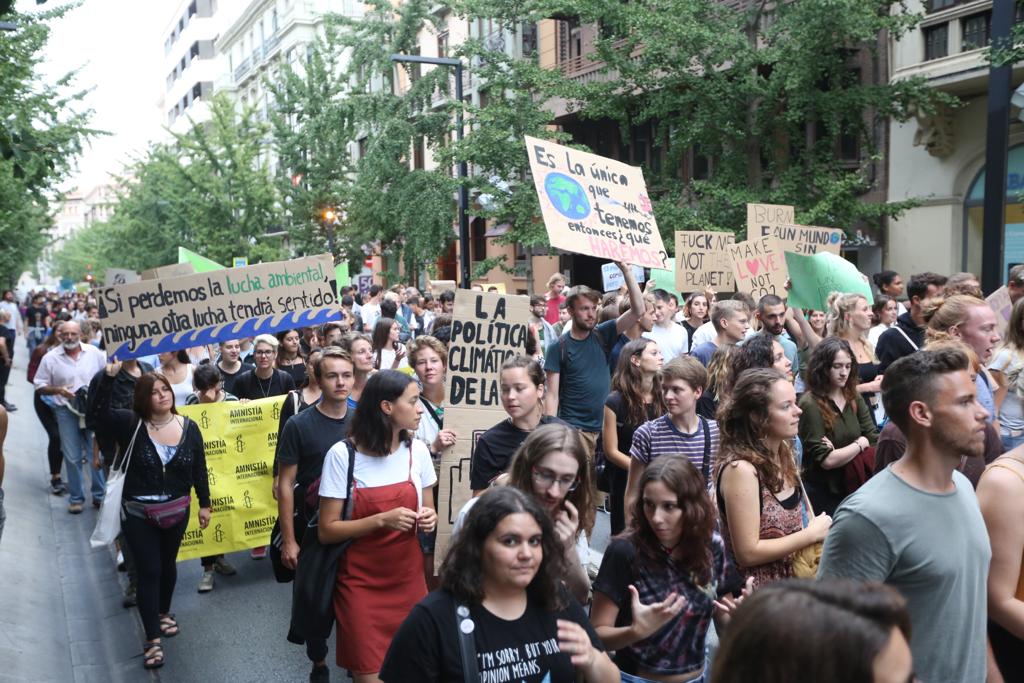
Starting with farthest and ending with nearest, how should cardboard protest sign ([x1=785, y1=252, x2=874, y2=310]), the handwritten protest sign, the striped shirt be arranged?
the handwritten protest sign, cardboard protest sign ([x1=785, y1=252, x2=874, y2=310]), the striped shirt

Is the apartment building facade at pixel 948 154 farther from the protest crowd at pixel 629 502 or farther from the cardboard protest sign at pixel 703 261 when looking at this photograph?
the protest crowd at pixel 629 502

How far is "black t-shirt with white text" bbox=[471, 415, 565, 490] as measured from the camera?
479 centimetres

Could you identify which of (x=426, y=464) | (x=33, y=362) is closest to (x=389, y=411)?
(x=426, y=464)

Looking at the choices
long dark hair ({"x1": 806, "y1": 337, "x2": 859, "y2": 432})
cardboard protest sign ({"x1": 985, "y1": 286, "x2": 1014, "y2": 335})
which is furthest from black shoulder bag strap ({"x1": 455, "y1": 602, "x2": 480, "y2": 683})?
cardboard protest sign ({"x1": 985, "y1": 286, "x2": 1014, "y2": 335})

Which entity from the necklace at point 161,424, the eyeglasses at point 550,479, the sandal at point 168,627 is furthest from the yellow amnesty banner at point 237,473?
the eyeglasses at point 550,479

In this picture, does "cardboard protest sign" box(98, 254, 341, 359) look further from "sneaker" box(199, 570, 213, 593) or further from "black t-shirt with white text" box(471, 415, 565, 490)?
"black t-shirt with white text" box(471, 415, 565, 490)

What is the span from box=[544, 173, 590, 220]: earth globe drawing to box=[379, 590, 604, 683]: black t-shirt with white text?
16.4ft

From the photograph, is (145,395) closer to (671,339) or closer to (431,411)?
(431,411)

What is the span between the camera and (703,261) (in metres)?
11.7

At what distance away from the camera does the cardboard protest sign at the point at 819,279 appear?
9203 mm

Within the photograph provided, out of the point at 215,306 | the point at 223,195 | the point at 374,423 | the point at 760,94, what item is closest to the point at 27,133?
the point at 215,306

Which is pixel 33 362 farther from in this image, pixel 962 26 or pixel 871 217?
pixel 962 26

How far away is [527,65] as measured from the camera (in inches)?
853

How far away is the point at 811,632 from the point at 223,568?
702 centimetres
